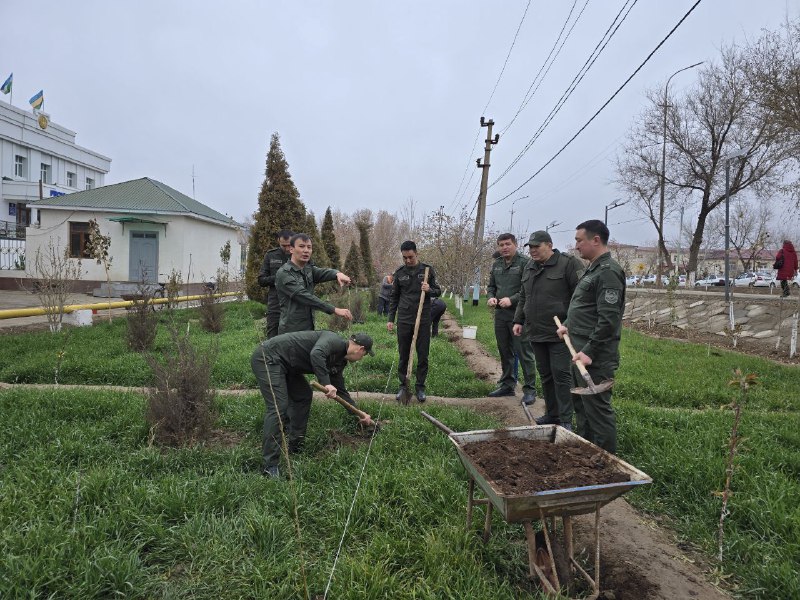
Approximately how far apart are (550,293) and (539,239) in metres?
0.56

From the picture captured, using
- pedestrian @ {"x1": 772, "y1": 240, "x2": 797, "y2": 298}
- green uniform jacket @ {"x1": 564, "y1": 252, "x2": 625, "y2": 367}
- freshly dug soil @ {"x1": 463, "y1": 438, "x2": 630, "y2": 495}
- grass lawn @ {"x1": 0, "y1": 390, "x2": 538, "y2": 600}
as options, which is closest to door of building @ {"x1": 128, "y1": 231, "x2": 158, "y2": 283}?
grass lawn @ {"x1": 0, "y1": 390, "x2": 538, "y2": 600}

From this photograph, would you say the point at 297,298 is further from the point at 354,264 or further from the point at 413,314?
the point at 354,264

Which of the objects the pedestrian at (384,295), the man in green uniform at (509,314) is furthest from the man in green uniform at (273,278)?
the pedestrian at (384,295)

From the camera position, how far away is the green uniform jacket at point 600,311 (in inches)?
132

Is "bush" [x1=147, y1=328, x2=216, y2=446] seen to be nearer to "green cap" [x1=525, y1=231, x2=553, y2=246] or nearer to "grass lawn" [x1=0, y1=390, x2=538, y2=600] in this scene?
"grass lawn" [x1=0, y1=390, x2=538, y2=600]

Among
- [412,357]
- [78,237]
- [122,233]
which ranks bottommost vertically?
[412,357]

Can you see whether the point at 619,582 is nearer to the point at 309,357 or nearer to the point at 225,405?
the point at 309,357

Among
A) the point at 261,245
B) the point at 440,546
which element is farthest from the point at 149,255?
the point at 440,546

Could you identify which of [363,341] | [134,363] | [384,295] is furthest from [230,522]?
[384,295]

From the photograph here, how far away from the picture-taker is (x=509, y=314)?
589cm

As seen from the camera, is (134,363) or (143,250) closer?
(134,363)

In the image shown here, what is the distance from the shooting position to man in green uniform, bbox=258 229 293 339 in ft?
19.1

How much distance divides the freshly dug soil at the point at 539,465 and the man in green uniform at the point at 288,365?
1.34 m

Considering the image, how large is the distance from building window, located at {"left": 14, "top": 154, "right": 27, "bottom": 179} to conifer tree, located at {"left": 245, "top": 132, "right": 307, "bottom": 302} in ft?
81.7
